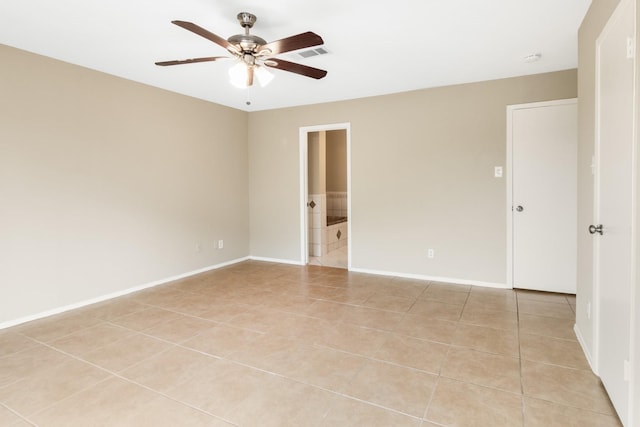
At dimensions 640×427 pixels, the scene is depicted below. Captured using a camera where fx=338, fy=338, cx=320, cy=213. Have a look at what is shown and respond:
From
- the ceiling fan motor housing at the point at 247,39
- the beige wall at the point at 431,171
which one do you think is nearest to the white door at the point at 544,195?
the beige wall at the point at 431,171

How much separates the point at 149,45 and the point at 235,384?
2912 mm

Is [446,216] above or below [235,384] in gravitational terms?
above

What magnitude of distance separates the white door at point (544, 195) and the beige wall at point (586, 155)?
1.25m

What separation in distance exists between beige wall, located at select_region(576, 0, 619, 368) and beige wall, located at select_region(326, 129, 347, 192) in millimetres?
5537

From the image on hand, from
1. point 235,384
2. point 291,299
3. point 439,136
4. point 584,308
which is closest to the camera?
point 235,384

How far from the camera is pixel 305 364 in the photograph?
238cm

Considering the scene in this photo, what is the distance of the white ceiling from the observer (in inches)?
94.9

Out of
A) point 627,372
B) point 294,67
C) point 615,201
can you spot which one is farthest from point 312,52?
point 627,372

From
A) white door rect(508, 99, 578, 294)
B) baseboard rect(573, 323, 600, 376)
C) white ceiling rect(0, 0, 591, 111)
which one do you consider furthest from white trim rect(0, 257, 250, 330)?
baseboard rect(573, 323, 600, 376)

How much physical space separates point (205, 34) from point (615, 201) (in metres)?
2.57

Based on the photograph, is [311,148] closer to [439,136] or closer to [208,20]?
[439,136]

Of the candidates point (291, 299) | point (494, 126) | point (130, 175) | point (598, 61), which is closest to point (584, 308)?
point (598, 61)

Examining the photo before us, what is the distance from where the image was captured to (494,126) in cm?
405

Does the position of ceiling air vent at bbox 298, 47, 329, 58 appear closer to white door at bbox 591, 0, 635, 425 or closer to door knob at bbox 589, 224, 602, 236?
white door at bbox 591, 0, 635, 425
